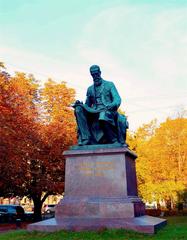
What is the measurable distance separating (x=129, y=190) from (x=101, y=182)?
2.63 ft

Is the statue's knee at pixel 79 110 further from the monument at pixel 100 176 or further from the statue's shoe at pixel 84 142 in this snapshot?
the statue's shoe at pixel 84 142

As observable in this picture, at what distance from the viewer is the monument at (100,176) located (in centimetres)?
996

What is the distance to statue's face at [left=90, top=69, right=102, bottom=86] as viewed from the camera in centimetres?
1232

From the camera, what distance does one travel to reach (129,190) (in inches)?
428

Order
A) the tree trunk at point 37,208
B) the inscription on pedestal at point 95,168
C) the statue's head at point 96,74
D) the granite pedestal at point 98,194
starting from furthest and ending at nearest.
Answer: the tree trunk at point 37,208
the statue's head at point 96,74
the inscription on pedestal at point 95,168
the granite pedestal at point 98,194

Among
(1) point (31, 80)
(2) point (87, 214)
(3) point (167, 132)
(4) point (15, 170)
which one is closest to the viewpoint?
(2) point (87, 214)

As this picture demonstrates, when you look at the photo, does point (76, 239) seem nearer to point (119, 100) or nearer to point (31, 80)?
point (119, 100)

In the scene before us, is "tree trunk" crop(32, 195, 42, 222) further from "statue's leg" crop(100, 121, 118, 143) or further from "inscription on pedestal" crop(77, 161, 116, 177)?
"inscription on pedestal" crop(77, 161, 116, 177)

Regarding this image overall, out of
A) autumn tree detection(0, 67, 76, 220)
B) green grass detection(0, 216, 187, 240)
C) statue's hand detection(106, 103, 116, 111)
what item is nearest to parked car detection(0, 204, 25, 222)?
autumn tree detection(0, 67, 76, 220)

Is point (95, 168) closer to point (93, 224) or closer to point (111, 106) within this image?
point (93, 224)

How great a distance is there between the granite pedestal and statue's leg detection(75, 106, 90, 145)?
16.4 inches

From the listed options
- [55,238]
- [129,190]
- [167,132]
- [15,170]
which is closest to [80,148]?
[129,190]

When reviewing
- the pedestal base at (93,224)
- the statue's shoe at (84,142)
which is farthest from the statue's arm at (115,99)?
the pedestal base at (93,224)

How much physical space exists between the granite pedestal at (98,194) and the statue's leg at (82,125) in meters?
0.42
